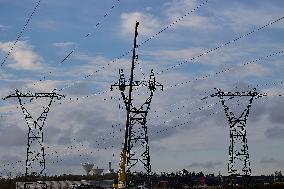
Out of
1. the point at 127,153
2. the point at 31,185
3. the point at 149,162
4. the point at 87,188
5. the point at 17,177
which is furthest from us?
the point at 17,177

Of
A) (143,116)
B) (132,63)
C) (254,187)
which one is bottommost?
(254,187)

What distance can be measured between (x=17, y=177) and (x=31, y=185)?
6466 cm

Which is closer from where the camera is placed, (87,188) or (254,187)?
(254,187)

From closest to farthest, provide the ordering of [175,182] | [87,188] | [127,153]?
[127,153] → [87,188] → [175,182]

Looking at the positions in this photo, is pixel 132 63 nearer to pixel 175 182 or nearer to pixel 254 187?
pixel 254 187

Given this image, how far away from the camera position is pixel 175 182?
430ft

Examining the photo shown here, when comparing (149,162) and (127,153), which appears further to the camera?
(149,162)

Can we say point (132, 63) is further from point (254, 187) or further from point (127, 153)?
point (254, 187)

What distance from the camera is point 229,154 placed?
77.1 metres

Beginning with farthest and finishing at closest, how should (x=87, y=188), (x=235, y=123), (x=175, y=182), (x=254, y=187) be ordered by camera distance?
(x=175, y=182) → (x=87, y=188) → (x=254, y=187) → (x=235, y=123)

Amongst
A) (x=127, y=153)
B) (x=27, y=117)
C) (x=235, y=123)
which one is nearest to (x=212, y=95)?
(x=235, y=123)

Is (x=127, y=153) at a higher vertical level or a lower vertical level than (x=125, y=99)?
lower

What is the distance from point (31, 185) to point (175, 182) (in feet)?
117

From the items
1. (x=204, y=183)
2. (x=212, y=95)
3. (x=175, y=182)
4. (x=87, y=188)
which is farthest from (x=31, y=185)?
(x=212, y=95)
